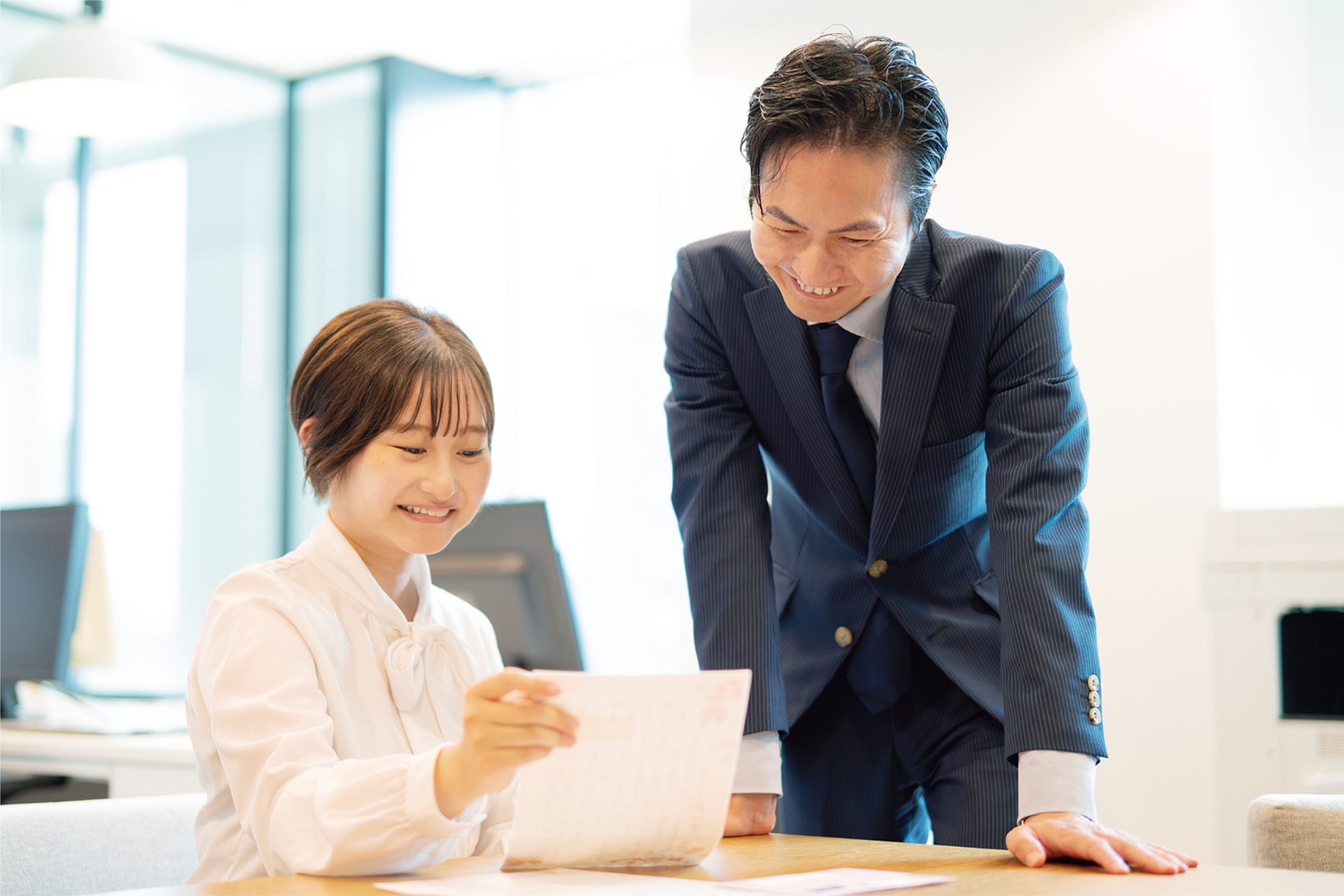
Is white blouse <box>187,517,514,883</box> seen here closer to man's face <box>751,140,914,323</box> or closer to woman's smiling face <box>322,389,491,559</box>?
woman's smiling face <box>322,389,491,559</box>

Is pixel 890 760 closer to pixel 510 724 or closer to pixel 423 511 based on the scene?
pixel 423 511

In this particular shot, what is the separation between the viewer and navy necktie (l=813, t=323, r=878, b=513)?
1.46 m

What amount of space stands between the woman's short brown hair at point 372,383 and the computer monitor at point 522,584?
804mm

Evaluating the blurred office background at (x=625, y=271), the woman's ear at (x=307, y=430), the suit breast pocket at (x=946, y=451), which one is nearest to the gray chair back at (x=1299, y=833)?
the suit breast pocket at (x=946, y=451)

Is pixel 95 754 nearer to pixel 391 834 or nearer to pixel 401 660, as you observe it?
pixel 401 660

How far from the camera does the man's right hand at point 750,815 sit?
1301 mm

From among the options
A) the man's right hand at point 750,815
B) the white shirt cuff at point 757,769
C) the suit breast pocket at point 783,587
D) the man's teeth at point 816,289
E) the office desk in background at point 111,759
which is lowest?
the office desk in background at point 111,759

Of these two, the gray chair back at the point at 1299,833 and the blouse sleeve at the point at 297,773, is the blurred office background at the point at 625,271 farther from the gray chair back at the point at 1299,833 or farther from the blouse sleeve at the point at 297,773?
the blouse sleeve at the point at 297,773

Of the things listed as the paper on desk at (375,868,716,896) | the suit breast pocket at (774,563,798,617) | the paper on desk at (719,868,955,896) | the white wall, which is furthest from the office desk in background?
the white wall

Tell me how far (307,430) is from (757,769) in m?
0.57

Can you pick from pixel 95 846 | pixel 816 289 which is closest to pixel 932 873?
pixel 816 289

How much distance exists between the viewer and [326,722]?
1132mm

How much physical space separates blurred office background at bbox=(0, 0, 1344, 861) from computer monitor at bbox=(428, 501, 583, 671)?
1.01 m

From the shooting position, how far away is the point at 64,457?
4.40 metres
